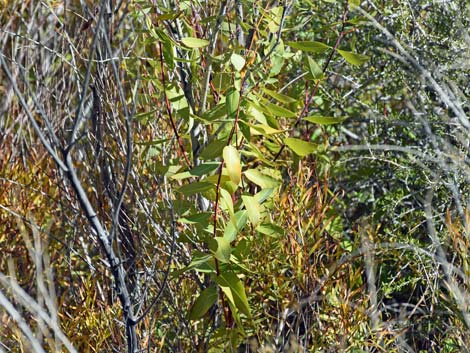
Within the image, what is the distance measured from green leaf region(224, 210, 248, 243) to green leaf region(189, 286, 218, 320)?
235mm

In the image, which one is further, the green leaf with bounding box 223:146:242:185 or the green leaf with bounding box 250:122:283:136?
the green leaf with bounding box 250:122:283:136

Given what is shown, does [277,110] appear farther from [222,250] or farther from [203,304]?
[203,304]

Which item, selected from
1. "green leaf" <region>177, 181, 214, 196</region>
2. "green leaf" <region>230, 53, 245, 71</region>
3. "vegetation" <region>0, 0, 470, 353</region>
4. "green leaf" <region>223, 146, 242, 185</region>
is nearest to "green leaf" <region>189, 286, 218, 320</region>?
"vegetation" <region>0, 0, 470, 353</region>

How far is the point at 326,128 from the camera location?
3764 millimetres

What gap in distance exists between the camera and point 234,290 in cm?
248

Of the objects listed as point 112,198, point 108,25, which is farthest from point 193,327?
Result: point 108,25

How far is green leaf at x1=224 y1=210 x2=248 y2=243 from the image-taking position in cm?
241

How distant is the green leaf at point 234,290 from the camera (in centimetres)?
247

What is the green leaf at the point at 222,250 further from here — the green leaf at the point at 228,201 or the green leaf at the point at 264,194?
the green leaf at the point at 264,194

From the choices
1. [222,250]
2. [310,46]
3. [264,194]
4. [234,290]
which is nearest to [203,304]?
[234,290]

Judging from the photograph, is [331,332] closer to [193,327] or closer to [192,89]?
[193,327]

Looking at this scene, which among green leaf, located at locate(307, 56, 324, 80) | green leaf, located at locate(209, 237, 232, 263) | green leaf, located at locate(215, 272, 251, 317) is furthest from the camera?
green leaf, located at locate(307, 56, 324, 80)

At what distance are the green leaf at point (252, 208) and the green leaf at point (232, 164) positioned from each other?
6.6 inches

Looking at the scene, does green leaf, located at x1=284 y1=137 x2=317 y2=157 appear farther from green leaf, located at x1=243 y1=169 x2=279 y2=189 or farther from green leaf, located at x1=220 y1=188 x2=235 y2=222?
green leaf, located at x1=220 y1=188 x2=235 y2=222
